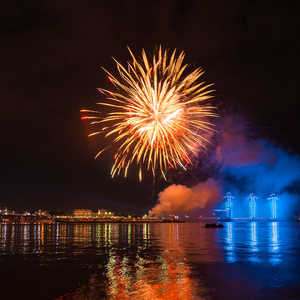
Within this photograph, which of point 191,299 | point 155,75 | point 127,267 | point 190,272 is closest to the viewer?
point 191,299

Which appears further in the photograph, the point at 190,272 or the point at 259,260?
the point at 259,260

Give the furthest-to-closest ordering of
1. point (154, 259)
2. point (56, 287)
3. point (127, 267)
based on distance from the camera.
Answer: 1. point (154, 259)
2. point (127, 267)
3. point (56, 287)

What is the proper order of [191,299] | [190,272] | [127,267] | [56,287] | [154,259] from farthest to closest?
[154,259]
[127,267]
[190,272]
[56,287]
[191,299]

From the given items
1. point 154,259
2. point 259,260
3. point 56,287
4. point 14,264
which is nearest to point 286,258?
point 259,260

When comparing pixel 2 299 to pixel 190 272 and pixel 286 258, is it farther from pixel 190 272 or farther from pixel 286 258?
pixel 286 258

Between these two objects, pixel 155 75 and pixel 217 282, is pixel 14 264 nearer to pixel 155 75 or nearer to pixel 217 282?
pixel 217 282

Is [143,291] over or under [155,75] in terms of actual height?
under

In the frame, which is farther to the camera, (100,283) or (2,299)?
(100,283)

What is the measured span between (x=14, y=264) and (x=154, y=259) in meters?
9.56

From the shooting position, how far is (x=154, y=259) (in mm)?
24250

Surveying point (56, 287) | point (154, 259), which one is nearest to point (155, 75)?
point (154, 259)

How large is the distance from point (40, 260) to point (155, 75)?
17.6 metres

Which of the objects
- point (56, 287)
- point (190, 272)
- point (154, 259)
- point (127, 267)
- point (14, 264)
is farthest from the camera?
point (154, 259)

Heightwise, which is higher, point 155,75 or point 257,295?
point 155,75
